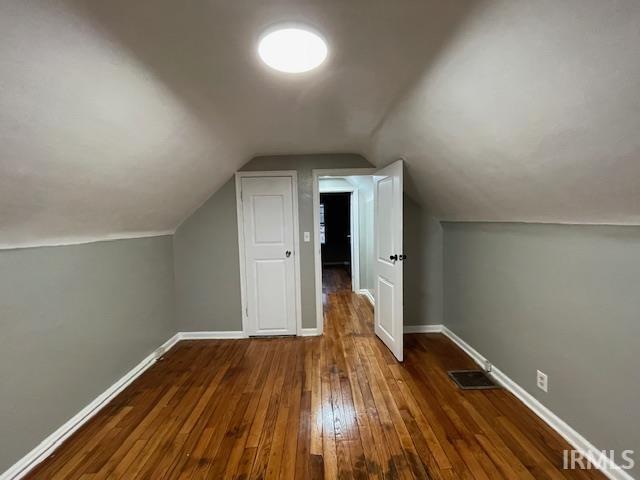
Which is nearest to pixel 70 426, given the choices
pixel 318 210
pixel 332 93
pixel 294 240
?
pixel 294 240

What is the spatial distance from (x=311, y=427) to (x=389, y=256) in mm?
1612

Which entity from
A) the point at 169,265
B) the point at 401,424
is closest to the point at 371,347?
the point at 401,424

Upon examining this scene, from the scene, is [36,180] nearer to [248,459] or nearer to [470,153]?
[248,459]

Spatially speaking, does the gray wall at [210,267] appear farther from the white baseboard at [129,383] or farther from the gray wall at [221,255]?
the white baseboard at [129,383]

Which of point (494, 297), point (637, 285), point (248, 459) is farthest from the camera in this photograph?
point (494, 297)

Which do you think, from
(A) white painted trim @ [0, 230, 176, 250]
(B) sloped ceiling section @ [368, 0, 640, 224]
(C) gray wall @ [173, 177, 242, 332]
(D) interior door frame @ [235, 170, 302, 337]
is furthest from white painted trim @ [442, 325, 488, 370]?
(A) white painted trim @ [0, 230, 176, 250]

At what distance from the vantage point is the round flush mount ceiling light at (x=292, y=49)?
1176 mm

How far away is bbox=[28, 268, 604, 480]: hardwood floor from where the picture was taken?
1517 millimetres

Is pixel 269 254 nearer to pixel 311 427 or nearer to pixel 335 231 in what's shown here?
pixel 311 427

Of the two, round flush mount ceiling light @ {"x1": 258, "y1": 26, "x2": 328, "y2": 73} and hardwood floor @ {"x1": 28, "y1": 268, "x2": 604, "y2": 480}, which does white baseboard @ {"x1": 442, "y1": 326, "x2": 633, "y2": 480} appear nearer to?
hardwood floor @ {"x1": 28, "y1": 268, "x2": 604, "y2": 480}

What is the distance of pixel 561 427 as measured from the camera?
169cm

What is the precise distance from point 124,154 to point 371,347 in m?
2.66

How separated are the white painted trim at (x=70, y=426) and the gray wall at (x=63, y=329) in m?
0.03

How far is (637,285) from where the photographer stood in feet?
4.32
